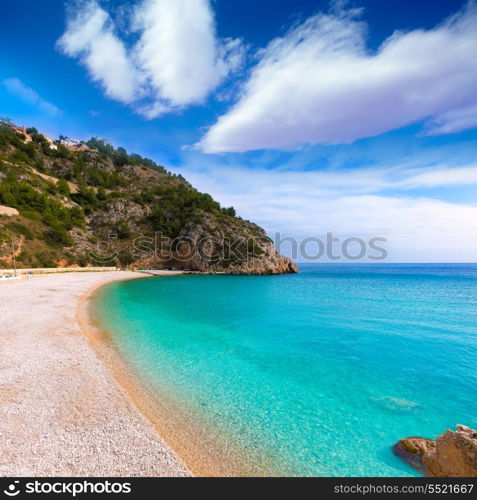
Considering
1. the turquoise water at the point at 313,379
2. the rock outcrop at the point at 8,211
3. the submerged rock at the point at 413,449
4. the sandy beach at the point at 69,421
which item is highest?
the rock outcrop at the point at 8,211

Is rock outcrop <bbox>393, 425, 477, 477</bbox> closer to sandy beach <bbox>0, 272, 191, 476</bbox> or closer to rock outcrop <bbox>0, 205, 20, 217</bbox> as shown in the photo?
sandy beach <bbox>0, 272, 191, 476</bbox>

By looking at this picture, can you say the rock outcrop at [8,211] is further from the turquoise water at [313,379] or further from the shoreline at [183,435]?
the shoreline at [183,435]

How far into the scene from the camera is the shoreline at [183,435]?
4457mm

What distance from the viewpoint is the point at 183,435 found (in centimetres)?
528

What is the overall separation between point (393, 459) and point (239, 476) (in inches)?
126

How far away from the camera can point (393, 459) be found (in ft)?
16.2

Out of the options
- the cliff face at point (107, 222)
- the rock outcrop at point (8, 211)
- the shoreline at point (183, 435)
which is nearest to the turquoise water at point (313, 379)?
the shoreline at point (183, 435)

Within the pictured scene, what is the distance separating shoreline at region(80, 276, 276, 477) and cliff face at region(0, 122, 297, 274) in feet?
153

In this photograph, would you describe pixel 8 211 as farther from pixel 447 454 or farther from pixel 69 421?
pixel 447 454

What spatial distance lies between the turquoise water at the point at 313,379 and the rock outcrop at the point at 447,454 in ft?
1.20

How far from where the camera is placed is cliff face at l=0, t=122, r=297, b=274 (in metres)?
48.5

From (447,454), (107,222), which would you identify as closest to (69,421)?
(447,454)

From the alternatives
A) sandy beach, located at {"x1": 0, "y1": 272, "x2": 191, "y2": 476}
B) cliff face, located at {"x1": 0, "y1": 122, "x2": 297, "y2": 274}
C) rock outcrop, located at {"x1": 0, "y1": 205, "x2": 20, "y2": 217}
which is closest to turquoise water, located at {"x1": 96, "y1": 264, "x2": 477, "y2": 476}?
sandy beach, located at {"x1": 0, "y1": 272, "x2": 191, "y2": 476}

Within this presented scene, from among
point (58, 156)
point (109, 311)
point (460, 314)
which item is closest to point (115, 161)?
point (58, 156)
